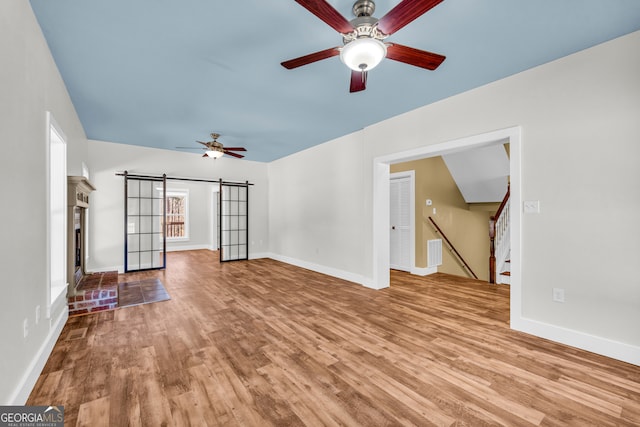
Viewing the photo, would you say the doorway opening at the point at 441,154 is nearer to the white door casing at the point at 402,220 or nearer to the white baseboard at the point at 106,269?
the white door casing at the point at 402,220

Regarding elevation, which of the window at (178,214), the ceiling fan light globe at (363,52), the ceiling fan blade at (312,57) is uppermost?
the ceiling fan blade at (312,57)

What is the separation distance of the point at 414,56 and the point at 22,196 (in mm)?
2924

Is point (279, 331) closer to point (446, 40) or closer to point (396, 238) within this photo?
point (446, 40)

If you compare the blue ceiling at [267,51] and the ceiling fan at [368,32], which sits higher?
the blue ceiling at [267,51]

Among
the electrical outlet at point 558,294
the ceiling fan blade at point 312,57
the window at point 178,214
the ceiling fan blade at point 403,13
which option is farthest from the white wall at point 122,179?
the electrical outlet at point 558,294

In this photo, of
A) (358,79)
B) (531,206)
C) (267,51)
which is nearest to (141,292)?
(267,51)

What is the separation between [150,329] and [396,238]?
4663 mm

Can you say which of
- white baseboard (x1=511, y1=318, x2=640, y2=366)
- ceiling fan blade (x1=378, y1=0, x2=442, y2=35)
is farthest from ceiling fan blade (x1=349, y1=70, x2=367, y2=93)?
white baseboard (x1=511, y1=318, x2=640, y2=366)

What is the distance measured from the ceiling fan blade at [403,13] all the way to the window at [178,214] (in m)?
8.88

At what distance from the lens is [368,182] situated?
15.0 ft

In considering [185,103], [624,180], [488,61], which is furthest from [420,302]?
[185,103]

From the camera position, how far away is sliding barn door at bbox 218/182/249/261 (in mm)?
7195

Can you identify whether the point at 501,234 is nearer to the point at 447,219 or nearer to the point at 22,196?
the point at 447,219

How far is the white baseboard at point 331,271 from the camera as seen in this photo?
15.2 feet
